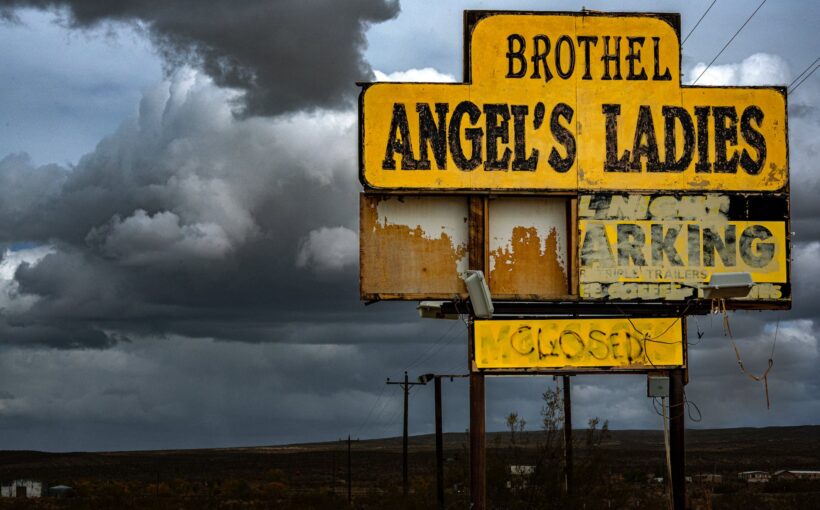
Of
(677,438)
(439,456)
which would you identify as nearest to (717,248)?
(677,438)

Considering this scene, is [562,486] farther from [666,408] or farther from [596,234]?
[596,234]

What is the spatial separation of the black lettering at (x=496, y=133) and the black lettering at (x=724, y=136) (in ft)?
11.9

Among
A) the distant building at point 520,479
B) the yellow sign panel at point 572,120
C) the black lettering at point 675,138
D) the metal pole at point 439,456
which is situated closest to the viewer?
the yellow sign panel at point 572,120

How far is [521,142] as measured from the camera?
18125 millimetres

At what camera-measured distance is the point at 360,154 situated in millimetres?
17906

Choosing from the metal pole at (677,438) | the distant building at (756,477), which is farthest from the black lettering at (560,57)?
the distant building at (756,477)

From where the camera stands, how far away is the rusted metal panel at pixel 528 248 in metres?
18.1

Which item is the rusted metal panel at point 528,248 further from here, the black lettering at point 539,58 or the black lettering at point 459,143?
the black lettering at point 539,58

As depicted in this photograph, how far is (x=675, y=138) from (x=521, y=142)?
2673 mm

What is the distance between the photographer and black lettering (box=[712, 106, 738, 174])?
721 inches

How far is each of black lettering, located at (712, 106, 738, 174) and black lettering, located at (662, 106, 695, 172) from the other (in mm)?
454

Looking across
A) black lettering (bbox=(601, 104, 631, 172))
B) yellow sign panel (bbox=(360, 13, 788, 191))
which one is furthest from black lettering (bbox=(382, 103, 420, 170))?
black lettering (bbox=(601, 104, 631, 172))

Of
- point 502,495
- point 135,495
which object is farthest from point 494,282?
point 135,495

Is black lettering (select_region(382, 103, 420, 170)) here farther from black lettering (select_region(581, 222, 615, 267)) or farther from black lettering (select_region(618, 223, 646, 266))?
black lettering (select_region(618, 223, 646, 266))
